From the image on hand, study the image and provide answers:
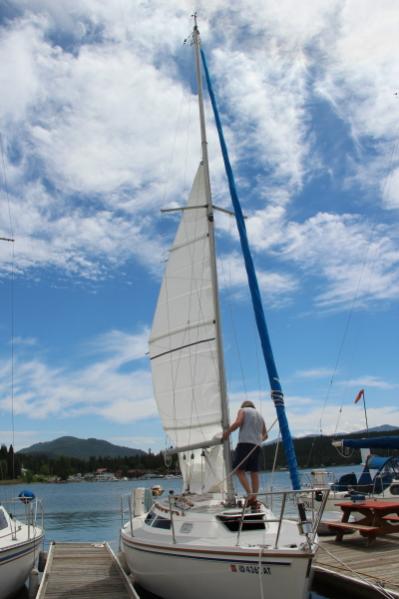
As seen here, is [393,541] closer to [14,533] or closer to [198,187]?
[14,533]

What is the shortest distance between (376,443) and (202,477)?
8377 millimetres

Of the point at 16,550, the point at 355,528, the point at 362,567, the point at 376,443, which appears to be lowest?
the point at 362,567

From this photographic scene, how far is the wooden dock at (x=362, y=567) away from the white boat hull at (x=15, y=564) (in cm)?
658

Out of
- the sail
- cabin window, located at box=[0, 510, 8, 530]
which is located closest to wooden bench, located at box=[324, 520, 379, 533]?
the sail

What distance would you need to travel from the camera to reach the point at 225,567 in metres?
9.11

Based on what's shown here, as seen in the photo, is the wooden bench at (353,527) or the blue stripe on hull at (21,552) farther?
the wooden bench at (353,527)

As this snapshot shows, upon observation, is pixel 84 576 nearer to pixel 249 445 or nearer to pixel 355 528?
pixel 249 445

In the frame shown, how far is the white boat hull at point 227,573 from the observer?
8500 millimetres

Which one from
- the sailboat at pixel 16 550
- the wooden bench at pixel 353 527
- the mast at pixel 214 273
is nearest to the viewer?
the sailboat at pixel 16 550

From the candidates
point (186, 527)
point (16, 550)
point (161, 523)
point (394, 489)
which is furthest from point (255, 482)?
point (394, 489)

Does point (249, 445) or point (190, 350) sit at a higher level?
point (190, 350)

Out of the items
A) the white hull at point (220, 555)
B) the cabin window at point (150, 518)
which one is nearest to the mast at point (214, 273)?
the white hull at point (220, 555)

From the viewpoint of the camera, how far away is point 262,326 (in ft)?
38.0

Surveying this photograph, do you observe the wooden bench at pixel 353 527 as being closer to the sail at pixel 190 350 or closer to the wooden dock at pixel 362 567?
the wooden dock at pixel 362 567
